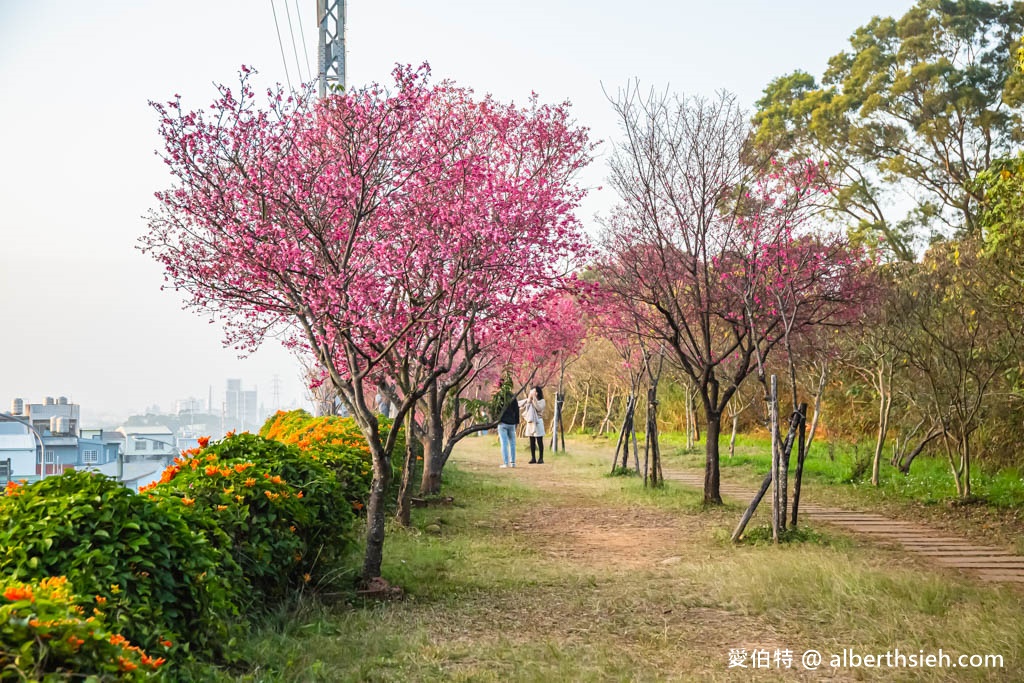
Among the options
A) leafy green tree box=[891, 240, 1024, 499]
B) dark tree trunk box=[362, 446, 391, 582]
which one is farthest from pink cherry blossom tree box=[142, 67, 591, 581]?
leafy green tree box=[891, 240, 1024, 499]

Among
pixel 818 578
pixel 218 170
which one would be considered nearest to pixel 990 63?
pixel 818 578

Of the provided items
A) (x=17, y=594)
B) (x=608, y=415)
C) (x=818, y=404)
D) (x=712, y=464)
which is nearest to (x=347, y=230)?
(x=17, y=594)

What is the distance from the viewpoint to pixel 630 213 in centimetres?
1038

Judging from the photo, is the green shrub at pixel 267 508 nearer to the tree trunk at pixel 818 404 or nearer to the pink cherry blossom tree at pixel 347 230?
the pink cherry blossom tree at pixel 347 230

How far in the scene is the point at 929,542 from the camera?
8648 millimetres

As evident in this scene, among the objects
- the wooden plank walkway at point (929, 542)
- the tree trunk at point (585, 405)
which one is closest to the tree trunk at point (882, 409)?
the wooden plank walkway at point (929, 542)

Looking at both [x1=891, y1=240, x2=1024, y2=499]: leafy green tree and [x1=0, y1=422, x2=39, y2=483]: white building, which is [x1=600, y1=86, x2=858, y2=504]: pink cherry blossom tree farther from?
[x1=0, y1=422, x2=39, y2=483]: white building

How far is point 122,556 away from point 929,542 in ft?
26.0

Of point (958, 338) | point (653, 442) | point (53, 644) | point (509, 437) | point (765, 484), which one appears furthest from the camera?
point (509, 437)

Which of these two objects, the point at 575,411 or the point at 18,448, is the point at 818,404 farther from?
the point at 575,411

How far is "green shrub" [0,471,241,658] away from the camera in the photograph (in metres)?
Result: 2.96

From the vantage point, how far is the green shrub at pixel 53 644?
225 cm

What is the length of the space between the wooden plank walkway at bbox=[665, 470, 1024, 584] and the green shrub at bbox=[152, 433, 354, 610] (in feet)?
17.5

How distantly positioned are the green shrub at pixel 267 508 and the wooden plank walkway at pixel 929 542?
5.34m
